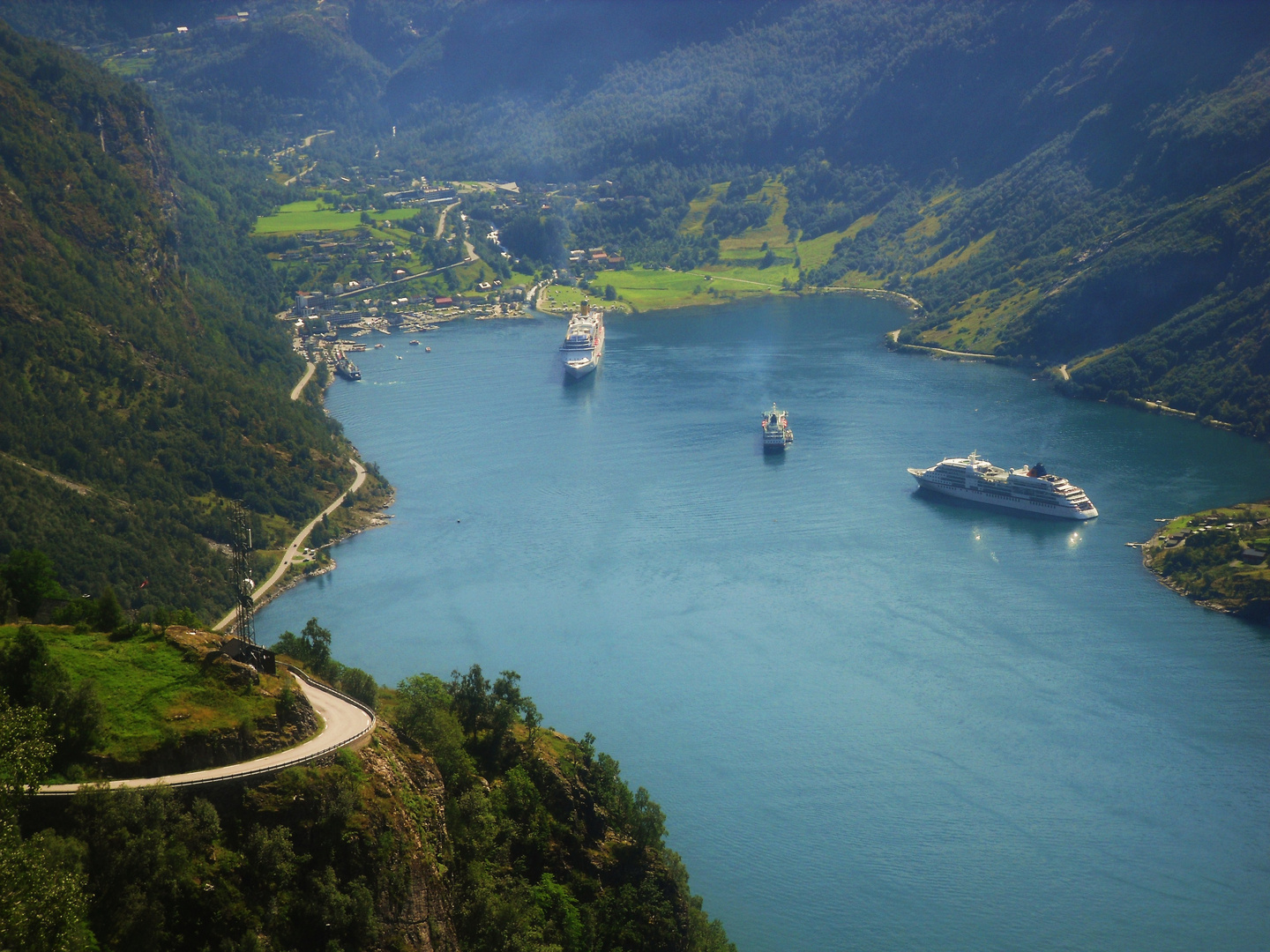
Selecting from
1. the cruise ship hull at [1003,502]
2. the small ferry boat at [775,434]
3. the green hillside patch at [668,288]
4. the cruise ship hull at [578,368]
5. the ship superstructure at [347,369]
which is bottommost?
the cruise ship hull at [1003,502]

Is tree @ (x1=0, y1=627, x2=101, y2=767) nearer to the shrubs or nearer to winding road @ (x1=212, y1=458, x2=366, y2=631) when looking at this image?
the shrubs

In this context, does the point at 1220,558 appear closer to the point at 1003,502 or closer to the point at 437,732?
the point at 1003,502

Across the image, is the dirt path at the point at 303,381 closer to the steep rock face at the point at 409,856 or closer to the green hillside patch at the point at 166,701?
the green hillside patch at the point at 166,701

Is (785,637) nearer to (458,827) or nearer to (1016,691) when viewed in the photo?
(1016,691)

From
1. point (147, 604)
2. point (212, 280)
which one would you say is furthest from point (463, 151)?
point (147, 604)

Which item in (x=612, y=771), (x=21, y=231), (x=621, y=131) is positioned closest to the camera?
(x=612, y=771)

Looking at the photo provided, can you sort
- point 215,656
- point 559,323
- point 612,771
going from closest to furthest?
point 215,656, point 612,771, point 559,323

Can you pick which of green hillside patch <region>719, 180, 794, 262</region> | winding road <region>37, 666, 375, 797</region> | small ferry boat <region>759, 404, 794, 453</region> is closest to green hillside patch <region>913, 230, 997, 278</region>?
green hillside patch <region>719, 180, 794, 262</region>

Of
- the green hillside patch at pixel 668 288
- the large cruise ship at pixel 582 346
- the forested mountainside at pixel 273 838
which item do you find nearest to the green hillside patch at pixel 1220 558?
the forested mountainside at pixel 273 838
